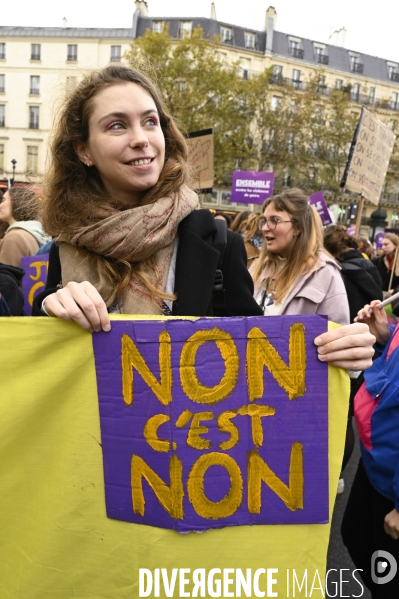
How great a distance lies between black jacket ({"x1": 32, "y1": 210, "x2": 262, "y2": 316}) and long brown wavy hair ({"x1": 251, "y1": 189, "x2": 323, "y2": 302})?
4.45ft

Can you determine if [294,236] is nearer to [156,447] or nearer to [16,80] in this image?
[156,447]

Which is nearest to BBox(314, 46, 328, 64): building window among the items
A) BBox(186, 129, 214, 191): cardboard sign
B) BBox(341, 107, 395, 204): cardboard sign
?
BBox(341, 107, 395, 204): cardboard sign

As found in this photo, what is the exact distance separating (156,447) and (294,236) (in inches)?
81.1

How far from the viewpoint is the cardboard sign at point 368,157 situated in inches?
212

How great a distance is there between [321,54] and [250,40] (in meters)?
8.55

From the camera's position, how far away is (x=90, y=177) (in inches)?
60.9

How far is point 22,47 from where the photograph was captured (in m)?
39.8

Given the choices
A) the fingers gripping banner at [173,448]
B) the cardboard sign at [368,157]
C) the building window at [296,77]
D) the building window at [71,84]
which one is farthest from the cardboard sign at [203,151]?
the building window at [296,77]

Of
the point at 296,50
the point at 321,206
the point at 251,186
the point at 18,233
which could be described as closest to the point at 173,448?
the point at 18,233

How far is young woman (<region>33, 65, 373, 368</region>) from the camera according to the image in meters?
1.36

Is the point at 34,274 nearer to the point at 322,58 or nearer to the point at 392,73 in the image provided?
the point at 322,58

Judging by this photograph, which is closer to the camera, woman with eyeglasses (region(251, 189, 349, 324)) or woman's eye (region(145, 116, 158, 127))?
woman's eye (region(145, 116, 158, 127))

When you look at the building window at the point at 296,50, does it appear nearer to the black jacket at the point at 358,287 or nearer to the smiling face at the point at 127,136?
the black jacket at the point at 358,287

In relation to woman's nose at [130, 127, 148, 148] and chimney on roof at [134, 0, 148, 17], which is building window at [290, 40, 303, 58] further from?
woman's nose at [130, 127, 148, 148]
